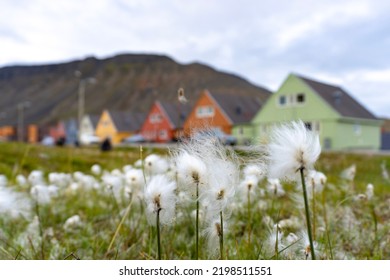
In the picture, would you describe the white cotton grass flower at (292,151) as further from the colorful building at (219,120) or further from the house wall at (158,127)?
the house wall at (158,127)

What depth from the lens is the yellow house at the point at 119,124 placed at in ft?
51.6

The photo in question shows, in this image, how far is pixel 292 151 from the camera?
0.59 meters

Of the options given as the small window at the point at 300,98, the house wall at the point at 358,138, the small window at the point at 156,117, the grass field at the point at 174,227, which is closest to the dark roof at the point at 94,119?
the small window at the point at 156,117

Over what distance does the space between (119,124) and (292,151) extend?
16.9 m

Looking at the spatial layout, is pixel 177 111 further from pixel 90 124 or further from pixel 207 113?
pixel 90 124

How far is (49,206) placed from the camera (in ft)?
6.95

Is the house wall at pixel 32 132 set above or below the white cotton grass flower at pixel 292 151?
above

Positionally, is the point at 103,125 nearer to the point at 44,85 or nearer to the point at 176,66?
the point at 176,66

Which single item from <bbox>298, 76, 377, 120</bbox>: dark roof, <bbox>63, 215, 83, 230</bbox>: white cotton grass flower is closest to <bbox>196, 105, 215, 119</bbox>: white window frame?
<bbox>63, 215, 83, 230</bbox>: white cotton grass flower

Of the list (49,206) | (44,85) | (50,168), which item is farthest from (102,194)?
(50,168)

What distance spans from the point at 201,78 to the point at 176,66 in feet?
5.33

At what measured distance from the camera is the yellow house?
15730 mm

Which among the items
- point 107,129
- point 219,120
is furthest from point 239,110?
point 107,129

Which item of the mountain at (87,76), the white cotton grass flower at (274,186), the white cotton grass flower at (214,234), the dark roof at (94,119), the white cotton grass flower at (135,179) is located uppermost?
the dark roof at (94,119)
